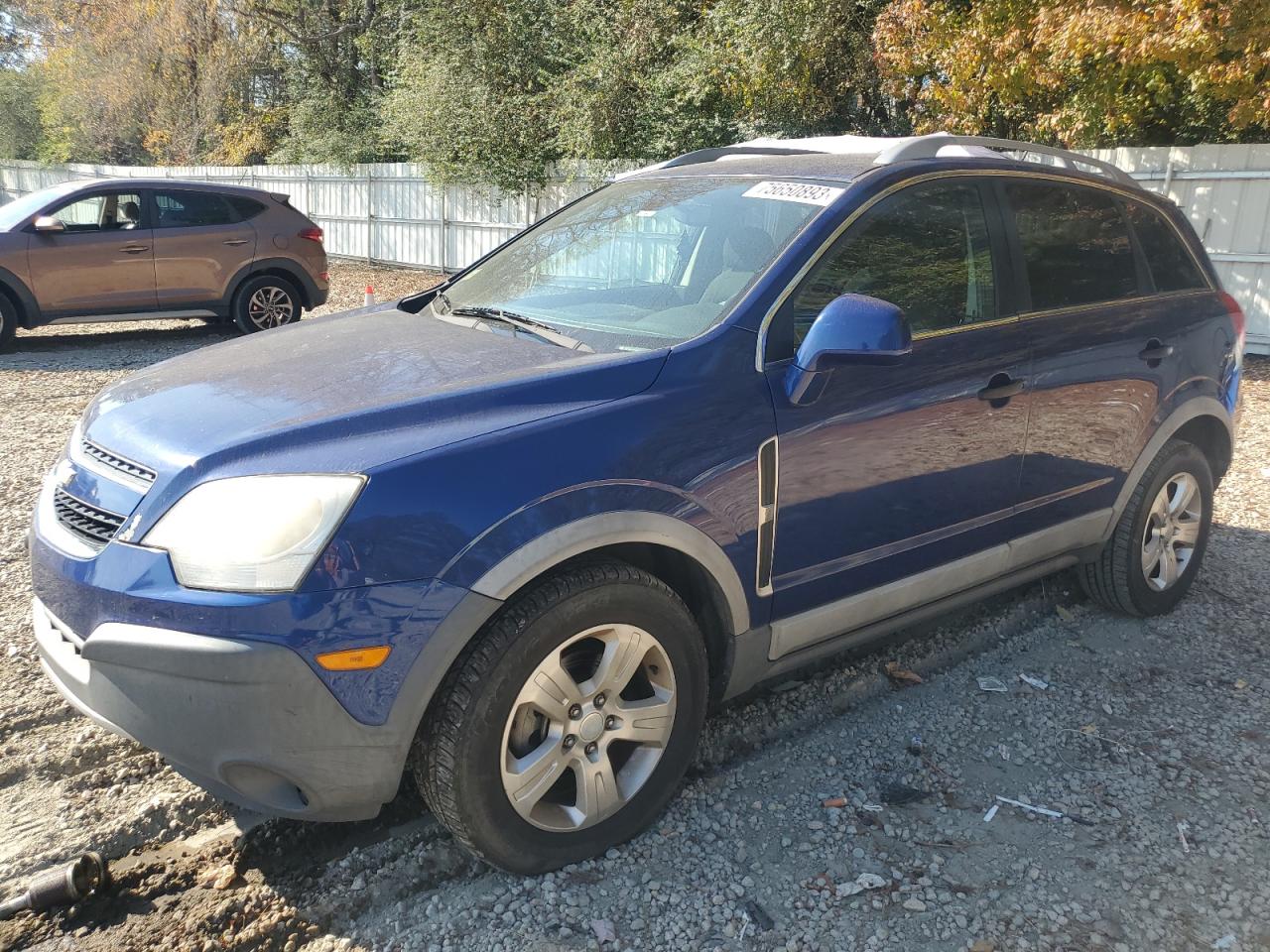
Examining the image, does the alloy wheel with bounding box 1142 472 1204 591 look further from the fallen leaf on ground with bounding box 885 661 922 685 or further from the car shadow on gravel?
the car shadow on gravel

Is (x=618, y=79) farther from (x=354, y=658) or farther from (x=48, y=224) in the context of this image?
(x=354, y=658)

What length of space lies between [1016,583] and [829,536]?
1.26m

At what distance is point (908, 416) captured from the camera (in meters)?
3.28

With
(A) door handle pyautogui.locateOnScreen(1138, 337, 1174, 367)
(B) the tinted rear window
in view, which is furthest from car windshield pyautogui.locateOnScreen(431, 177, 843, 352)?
(B) the tinted rear window

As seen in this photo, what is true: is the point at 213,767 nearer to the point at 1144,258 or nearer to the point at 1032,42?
the point at 1144,258

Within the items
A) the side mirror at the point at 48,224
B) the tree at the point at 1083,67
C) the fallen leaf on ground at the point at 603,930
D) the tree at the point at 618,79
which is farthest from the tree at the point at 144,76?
the fallen leaf on ground at the point at 603,930

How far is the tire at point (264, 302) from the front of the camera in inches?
444

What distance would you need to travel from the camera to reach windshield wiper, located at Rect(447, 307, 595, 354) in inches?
121

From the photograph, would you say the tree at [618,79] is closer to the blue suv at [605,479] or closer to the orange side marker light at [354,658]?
the blue suv at [605,479]

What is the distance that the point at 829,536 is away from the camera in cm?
314

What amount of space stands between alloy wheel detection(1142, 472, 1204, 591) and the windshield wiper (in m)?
2.83

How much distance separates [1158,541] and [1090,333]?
121cm

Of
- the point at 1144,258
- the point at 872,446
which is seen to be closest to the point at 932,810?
the point at 872,446

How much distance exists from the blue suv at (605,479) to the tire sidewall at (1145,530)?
0.17 metres
